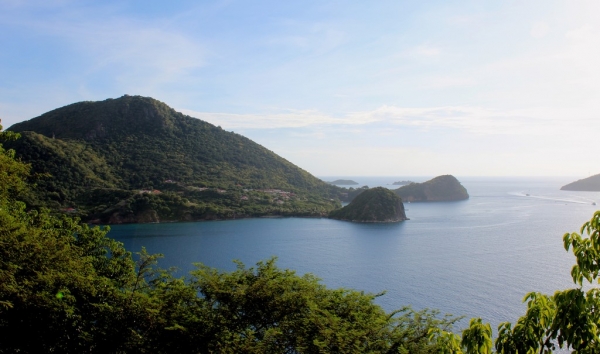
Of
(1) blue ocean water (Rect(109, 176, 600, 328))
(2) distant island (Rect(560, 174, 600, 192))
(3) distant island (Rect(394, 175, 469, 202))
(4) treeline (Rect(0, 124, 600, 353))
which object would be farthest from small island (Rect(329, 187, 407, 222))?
(2) distant island (Rect(560, 174, 600, 192))

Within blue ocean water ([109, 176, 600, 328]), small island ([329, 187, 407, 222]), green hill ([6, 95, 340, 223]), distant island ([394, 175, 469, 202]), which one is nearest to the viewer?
blue ocean water ([109, 176, 600, 328])

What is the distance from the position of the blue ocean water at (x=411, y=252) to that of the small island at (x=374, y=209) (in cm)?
505

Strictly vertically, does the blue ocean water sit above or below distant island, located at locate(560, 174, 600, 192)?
below

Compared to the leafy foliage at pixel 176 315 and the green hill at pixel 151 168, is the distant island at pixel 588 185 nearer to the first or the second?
the green hill at pixel 151 168

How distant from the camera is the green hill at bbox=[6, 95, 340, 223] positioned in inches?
2862

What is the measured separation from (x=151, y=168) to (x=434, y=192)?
8748 cm

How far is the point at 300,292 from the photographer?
12.8 m

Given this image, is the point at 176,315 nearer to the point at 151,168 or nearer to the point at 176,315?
the point at 176,315

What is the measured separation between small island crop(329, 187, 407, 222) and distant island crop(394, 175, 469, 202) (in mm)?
47442

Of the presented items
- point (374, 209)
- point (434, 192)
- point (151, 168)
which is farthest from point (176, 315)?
point (434, 192)

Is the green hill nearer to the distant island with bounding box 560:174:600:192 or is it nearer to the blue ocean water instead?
the blue ocean water

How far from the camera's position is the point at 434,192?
13200 cm

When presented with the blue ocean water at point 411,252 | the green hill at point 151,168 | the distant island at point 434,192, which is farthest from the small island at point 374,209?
the distant island at point 434,192

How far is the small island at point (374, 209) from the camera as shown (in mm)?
81438
